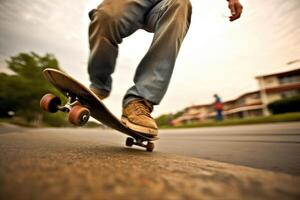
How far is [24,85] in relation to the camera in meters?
19.5

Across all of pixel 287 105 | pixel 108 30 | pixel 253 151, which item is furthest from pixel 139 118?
pixel 287 105

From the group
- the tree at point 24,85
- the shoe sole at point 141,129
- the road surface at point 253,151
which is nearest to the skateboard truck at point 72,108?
the shoe sole at point 141,129

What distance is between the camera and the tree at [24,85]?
63.0 feet

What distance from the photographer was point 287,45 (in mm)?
25359

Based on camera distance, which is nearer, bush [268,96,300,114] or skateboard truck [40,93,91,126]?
skateboard truck [40,93,91,126]

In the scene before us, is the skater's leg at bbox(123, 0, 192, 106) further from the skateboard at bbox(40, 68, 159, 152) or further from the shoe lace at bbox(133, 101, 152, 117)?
the skateboard at bbox(40, 68, 159, 152)

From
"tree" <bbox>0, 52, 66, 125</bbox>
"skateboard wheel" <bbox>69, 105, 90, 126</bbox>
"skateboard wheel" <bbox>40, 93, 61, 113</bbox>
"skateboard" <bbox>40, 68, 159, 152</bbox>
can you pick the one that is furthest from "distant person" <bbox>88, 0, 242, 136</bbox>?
"tree" <bbox>0, 52, 66, 125</bbox>

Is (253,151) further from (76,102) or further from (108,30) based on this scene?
(108,30)

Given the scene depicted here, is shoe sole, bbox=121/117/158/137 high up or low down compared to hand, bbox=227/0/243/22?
down

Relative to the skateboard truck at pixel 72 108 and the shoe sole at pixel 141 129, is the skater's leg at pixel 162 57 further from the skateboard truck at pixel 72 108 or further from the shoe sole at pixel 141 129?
the skateboard truck at pixel 72 108

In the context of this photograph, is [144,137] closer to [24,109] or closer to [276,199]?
[276,199]

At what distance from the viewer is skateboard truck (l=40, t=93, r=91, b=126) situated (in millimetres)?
1043

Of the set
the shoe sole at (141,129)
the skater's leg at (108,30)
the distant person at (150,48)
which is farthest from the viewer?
the skater's leg at (108,30)

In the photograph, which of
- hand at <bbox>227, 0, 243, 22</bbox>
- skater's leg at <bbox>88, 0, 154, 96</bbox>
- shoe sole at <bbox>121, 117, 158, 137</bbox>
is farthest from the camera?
hand at <bbox>227, 0, 243, 22</bbox>
